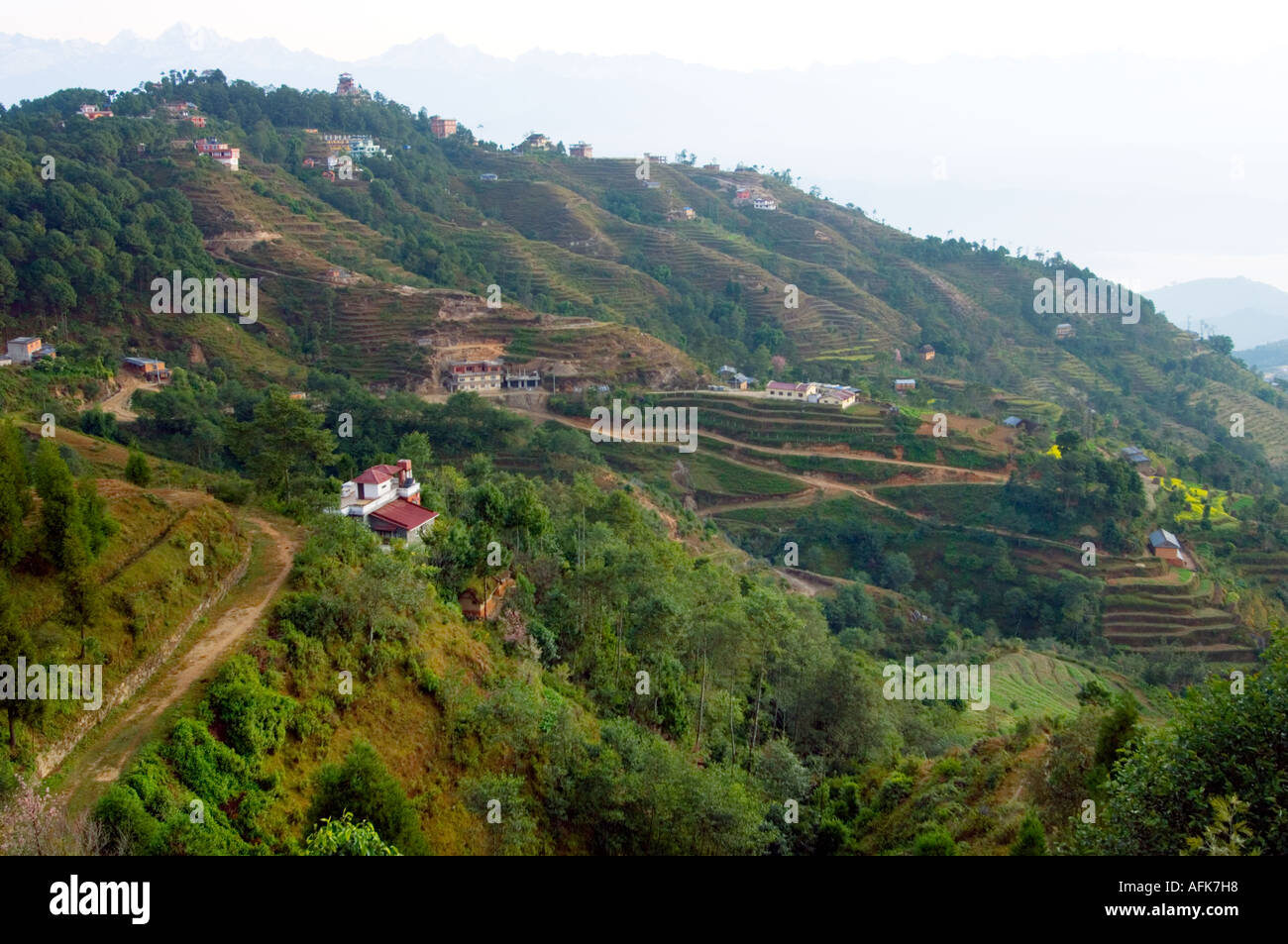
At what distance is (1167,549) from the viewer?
38.5m

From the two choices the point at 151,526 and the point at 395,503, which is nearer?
the point at 151,526

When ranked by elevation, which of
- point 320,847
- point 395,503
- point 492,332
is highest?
point 492,332

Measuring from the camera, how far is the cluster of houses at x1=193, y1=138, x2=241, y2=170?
61.2m

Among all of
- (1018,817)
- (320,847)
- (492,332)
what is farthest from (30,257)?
(1018,817)

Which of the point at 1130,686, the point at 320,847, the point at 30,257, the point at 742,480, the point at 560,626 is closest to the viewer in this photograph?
the point at 320,847

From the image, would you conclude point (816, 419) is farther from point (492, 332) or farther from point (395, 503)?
point (395, 503)

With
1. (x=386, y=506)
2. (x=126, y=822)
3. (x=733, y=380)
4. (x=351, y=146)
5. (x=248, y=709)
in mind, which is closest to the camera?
(x=126, y=822)

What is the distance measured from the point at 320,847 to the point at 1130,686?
29278 millimetres

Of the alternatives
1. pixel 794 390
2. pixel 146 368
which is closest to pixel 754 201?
pixel 794 390

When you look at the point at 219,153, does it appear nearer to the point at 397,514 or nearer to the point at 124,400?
the point at 124,400

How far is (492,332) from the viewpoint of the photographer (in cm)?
5197

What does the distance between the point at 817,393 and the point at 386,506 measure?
33.8 meters

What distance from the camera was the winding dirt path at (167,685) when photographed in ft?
33.2
